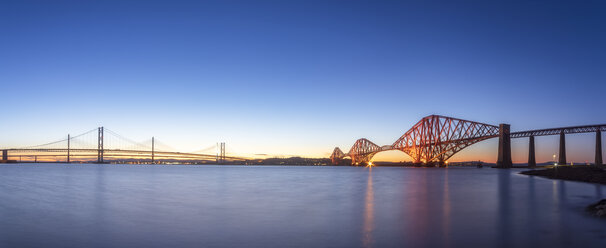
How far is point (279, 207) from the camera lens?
1703 cm

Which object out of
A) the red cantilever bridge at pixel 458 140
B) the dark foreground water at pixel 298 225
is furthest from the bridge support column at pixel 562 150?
the dark foreground water at pixel 298 225

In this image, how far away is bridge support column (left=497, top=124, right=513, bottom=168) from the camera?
98.4 meters

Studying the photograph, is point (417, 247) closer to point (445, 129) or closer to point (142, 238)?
point (142, 238)

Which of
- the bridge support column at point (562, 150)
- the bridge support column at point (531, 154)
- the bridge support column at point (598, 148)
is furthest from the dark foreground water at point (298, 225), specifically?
the bridge support column at point (531, 154)

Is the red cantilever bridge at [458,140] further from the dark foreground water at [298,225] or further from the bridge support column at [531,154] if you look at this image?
the dark foreground water at [298,225]

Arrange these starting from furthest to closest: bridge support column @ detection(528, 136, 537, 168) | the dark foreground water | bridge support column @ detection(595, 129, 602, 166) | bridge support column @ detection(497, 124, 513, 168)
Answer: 1. bridge support column @ detection(497, 124, 513, 168)
2. bridge support column @ detection(528, 136, 537, 168)
3. bridge support column @ detection(595, 129, 602, 166)
4. the dark foreground water

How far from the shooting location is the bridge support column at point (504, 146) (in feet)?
323

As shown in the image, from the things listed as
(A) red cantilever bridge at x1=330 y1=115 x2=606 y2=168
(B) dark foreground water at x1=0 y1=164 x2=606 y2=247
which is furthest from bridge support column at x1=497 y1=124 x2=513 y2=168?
(B) dark foreground water at x1=0 y1=164 x2=606 y2=247

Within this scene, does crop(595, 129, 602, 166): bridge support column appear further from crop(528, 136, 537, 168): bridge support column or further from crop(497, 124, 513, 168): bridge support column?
crop(497, 124, 513, 168): bridge support column

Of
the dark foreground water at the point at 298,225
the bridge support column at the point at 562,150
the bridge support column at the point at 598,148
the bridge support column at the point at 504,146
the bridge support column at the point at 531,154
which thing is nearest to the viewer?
the dark foreground water at the point at 298,225

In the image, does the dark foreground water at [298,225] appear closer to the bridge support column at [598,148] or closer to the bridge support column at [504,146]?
the bridge support column at [598,148]

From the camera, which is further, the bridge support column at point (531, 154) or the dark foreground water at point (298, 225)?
the bridge support column at point (531, 154)

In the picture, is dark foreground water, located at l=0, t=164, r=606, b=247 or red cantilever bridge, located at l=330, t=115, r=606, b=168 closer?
dark foreground water, located at l=0, t=164, r=606, b=247

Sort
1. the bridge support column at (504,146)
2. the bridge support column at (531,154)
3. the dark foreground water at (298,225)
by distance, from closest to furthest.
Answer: the dark foreground water at (298,225) < the bridge support column at (531,154) < the bridge support column at (504,146)
